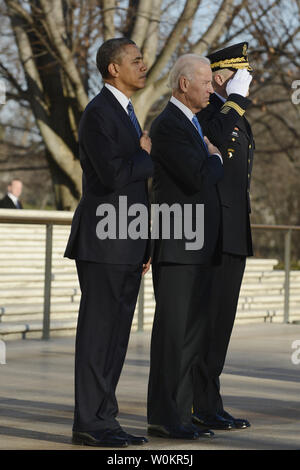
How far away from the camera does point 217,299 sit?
5.35 metres

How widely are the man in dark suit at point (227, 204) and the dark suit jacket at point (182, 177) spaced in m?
0.19

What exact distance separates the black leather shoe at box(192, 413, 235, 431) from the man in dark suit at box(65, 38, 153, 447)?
0.59 m

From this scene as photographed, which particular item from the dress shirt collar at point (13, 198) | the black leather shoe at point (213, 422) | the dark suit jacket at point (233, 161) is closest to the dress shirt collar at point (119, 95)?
the dark suit jacket at point (233, 161)

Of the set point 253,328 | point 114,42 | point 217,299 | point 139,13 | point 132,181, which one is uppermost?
point 139,13

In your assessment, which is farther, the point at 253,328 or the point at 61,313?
the point at 253,328

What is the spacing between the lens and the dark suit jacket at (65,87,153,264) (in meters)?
4.66

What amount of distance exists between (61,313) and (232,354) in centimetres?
227

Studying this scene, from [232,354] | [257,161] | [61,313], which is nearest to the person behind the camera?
[232,354]

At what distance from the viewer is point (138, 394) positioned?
658 cm

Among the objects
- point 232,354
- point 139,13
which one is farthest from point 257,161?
point 232,354

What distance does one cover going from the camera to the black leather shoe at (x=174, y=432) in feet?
16.1

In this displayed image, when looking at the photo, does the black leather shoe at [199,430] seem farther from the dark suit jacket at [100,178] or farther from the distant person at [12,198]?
the distant person at [12,198]
